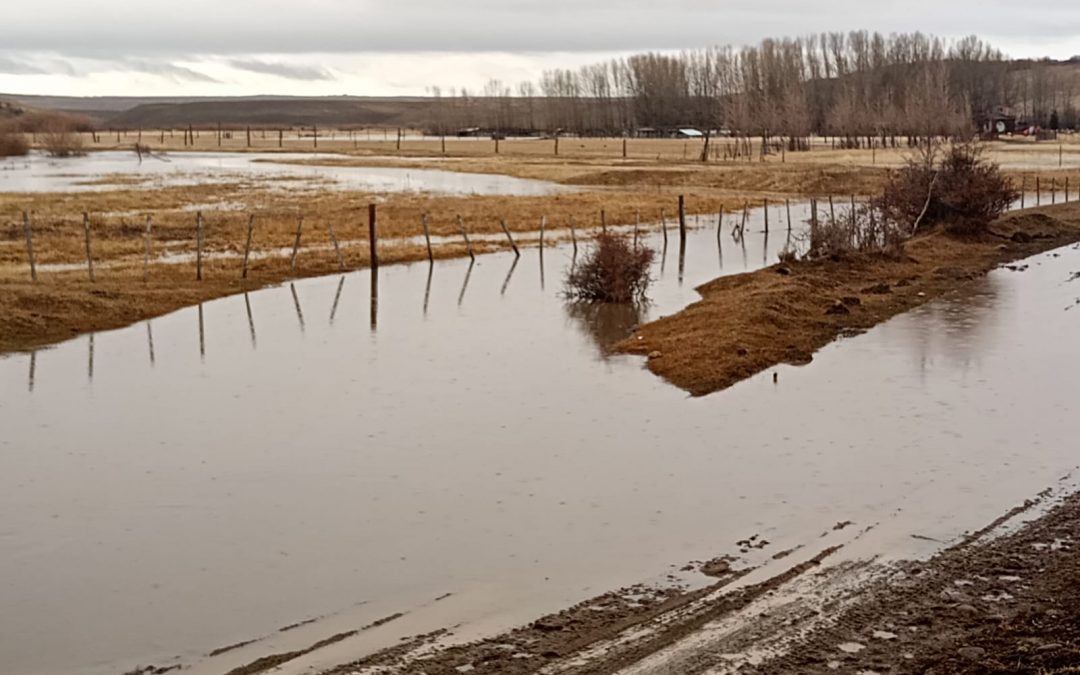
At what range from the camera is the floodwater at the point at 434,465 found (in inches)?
406

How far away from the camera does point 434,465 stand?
1415cm

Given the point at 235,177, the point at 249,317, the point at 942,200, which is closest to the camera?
the point at 249,317

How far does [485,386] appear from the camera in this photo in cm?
1839

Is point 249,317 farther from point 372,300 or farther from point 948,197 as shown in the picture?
point 948,197

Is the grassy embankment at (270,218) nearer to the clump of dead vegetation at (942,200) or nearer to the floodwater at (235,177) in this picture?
the floodwater at (235,177)

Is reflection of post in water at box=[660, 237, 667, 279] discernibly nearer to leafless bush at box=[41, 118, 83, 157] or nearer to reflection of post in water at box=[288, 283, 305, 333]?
reflection of post in water at box=[288, 283, 305, 333]

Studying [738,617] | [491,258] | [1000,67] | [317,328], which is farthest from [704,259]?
[1000,67]

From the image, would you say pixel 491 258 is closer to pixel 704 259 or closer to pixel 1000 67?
pixel 704 259

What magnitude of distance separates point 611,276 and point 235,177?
52.5 meters

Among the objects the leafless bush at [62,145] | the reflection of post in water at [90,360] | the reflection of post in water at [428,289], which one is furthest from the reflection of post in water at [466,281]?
the leafless bush at [62,145]

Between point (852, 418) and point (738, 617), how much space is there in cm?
745

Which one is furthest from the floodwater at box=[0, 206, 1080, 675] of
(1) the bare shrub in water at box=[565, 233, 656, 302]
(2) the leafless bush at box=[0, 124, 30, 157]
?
(2) the leafless bush at box=[0, 124, 30, 157]

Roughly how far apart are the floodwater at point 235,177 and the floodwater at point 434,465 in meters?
42.2

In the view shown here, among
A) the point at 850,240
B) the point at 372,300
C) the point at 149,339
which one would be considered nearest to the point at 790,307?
the point at 850,240
